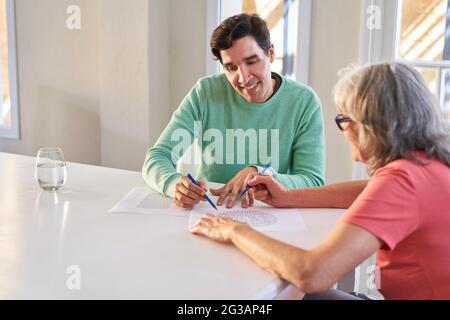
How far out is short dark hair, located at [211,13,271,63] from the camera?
174 centimetres

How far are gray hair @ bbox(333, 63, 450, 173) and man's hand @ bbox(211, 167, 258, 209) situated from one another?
45 centimetres

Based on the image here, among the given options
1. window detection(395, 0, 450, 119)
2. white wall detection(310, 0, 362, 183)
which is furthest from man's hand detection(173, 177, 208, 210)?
window detection(395, 0, 450, 119)

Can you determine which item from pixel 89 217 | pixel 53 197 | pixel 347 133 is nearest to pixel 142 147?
pixel 53 197

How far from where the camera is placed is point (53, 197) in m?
1.56

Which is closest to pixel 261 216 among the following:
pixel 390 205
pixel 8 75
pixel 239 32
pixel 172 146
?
pixel 390 205

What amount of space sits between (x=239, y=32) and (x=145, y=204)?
2.14 feet

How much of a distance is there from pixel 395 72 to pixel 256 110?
86 centimetres

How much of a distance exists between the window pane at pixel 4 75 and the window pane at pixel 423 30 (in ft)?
8.67

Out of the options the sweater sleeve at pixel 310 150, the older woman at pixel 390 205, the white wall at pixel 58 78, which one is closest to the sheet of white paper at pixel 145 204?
the older woman at pixel 390 205

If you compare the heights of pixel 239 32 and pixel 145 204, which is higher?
pixel 239 32

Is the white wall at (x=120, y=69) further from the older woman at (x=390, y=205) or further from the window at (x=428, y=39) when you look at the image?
the older woman at (x=390, y=205)

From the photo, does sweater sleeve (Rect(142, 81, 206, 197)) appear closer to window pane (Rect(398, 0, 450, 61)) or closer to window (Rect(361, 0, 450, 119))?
window (Rect(361, 0, 450, 119))

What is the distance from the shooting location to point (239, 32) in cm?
174

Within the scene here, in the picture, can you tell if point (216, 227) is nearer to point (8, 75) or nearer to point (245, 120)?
point (245, 120)
